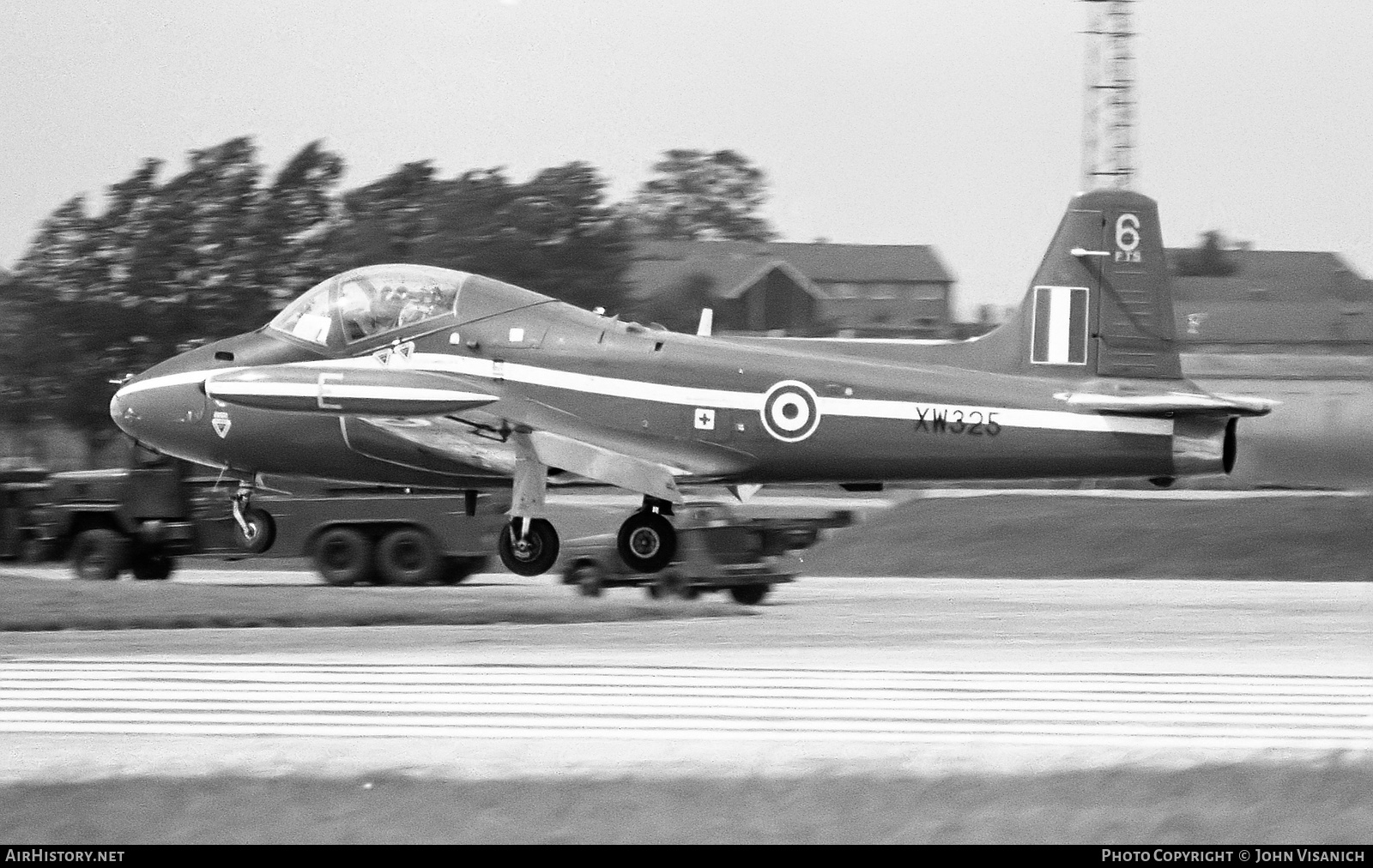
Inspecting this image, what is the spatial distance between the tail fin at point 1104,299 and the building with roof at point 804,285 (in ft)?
146

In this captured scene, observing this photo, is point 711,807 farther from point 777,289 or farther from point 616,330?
point 777,289

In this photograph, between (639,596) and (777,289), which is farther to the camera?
(777,289)

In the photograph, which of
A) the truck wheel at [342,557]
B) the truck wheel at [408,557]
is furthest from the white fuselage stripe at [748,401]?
the truck wheel at [342,557]

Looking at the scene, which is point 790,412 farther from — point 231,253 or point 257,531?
point 231,253

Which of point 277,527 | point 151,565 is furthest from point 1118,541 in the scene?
point 151,565

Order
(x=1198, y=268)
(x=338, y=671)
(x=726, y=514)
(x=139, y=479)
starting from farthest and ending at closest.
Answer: (x=1198, y=268) → (x=139, y=479) → (x=726, y=514) → (x=338, y=671)

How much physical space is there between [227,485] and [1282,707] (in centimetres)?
1495

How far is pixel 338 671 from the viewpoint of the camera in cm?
1309

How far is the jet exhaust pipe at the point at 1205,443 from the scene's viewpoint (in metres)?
17.2

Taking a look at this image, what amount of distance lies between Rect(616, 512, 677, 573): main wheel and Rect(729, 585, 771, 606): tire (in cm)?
140

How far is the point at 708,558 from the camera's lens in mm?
19547

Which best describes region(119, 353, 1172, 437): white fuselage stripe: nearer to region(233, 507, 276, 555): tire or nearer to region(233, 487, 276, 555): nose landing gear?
region(233, 487, 276, 555): nose landing gear

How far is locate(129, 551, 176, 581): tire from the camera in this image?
2388cm

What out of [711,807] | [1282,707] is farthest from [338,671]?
[1282,707]
